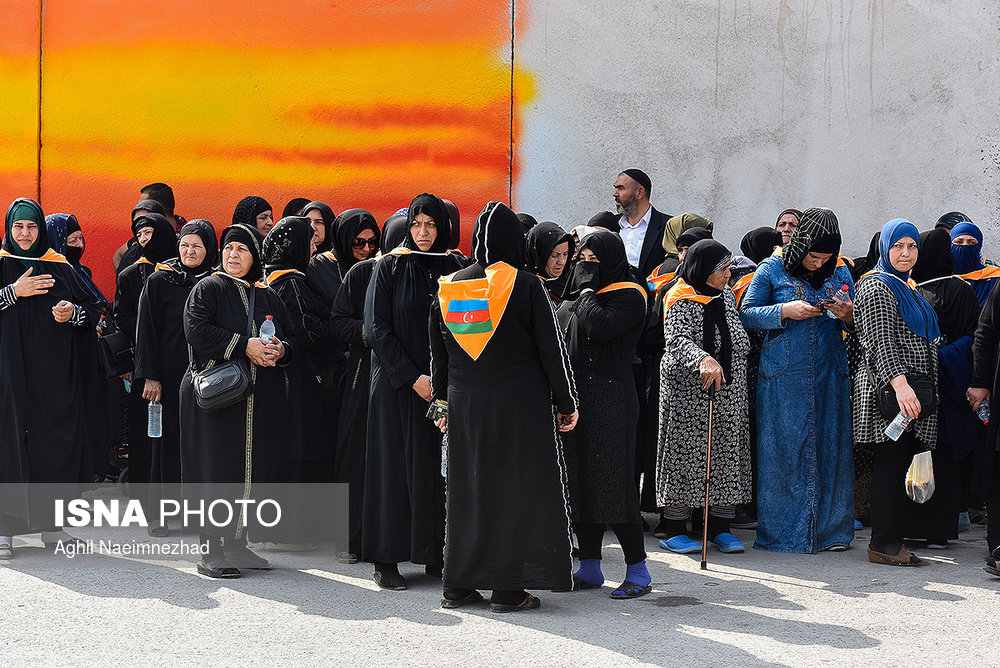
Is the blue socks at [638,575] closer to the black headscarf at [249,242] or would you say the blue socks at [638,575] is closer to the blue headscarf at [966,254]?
the black headscarf at [249,242]

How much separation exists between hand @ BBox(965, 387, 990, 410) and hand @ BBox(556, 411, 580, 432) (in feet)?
7.85

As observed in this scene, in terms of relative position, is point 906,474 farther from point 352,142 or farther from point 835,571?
point 352,142

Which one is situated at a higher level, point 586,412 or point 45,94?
Result: point 45,94

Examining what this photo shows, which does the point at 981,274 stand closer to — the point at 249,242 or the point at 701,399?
the point at 701,399

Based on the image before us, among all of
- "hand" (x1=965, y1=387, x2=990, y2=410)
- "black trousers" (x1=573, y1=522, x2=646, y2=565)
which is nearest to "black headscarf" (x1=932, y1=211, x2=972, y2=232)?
"hand" (x1=965, y1=387, x2=990, y2=410)

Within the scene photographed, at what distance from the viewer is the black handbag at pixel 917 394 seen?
5.78m

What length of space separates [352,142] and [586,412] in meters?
4.68

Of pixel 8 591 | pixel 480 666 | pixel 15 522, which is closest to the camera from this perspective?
pixel 480 666

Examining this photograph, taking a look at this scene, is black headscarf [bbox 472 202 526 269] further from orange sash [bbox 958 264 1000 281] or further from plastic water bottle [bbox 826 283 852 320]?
orange sash [bbox 958 264 1000 281]

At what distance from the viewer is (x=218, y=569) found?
561 cm

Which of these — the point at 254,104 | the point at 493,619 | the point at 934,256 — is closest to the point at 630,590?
the point at 493,619

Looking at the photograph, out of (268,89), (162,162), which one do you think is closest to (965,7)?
(268,89)

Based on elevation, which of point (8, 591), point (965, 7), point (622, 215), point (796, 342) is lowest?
point (8, 591)

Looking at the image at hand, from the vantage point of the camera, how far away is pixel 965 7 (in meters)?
9.24
